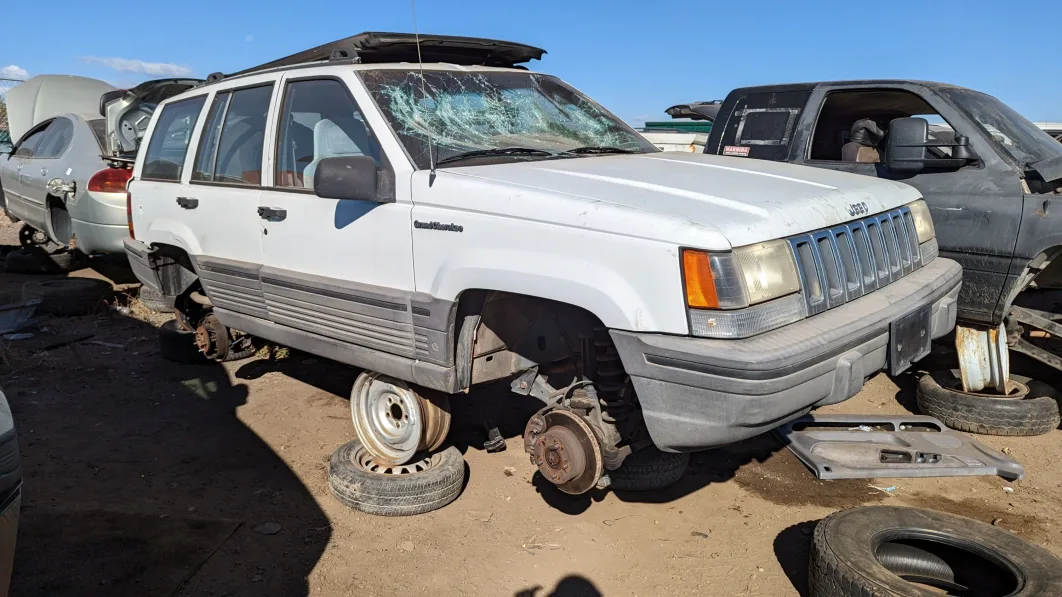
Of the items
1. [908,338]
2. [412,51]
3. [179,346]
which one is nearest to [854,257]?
[908,338]

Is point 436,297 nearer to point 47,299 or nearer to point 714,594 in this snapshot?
point 714,594

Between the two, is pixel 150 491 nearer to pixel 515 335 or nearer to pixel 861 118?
pixel 515 335

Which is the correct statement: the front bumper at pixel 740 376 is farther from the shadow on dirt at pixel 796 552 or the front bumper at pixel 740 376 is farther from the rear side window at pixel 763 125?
the rear side window at pixel 763 125

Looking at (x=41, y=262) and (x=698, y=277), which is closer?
(x=698, y=277)

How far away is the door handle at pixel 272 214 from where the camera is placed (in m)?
3.88

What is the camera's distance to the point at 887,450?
3.93 metres

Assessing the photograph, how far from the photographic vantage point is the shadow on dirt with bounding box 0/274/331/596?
3.23 meters

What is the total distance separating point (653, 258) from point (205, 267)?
293 cm

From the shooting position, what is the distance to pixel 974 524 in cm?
312

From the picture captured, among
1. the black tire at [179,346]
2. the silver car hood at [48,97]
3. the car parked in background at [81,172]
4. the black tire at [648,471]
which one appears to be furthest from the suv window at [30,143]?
the black tire at [648,471]

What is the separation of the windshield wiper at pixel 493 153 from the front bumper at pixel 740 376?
1.17 metres

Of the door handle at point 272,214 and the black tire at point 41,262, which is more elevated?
the door handle at point 272,214

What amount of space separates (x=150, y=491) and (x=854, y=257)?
3578 mm

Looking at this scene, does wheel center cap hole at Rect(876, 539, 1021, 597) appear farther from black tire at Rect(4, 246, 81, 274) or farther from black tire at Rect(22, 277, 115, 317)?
black tire at Rect(4, 246, 81, 274)
